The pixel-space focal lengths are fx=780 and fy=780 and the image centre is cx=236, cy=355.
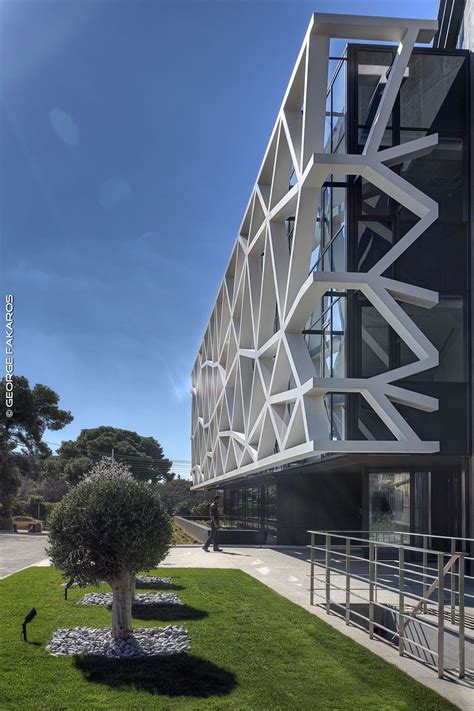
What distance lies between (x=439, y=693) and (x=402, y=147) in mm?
12164

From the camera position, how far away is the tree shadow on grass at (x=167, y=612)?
12.1 metres

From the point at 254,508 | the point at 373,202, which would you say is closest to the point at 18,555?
the point at 254,508

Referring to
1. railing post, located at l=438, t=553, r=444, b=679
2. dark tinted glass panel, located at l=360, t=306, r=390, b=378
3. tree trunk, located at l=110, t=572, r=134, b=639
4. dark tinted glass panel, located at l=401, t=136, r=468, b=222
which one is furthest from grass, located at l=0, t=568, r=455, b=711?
dark tinted glass panel, located at l=401, t=136, r=468, b=222

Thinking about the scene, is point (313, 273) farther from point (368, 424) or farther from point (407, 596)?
point (407, 596)

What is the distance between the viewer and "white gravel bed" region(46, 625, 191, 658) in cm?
955

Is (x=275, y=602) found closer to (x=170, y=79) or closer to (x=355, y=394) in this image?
(x=355, y=394)

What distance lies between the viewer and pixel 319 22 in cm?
1659

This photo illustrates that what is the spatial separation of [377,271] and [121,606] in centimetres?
906

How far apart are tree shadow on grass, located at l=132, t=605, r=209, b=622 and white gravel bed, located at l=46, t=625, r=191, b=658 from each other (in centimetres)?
116

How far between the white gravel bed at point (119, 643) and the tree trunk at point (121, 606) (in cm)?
10

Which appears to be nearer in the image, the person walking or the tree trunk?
the tree trunk

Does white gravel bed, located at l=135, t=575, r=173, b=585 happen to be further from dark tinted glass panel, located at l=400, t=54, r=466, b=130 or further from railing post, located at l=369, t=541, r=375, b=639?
dark tinted glass panel, located at l=400, t=54, r=466, b=130

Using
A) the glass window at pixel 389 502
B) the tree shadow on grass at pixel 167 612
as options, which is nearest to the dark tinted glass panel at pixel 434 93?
the glass window at pixel 389 502

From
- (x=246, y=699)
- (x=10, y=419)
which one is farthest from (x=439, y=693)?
(x=10, y=419)
